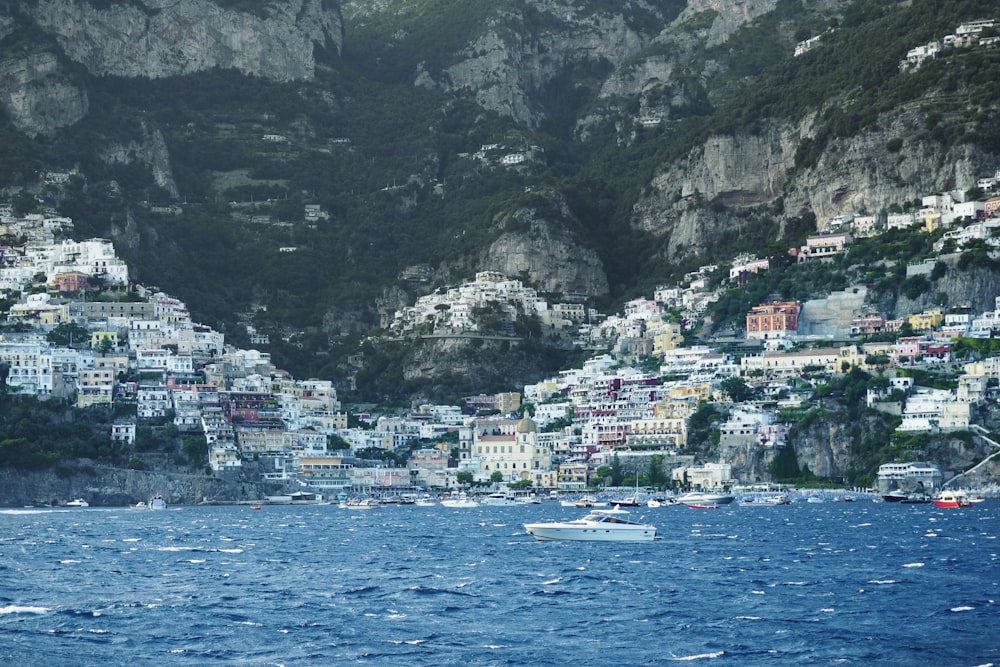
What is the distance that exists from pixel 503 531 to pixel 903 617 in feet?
146

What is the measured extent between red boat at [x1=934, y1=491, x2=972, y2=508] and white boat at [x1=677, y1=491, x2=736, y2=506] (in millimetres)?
15185

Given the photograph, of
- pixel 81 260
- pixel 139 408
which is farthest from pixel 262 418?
pixel 81 260

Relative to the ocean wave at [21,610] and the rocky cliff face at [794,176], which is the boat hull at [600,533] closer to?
the ocean wave at [21,610]

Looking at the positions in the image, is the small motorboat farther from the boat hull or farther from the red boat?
the boat hull

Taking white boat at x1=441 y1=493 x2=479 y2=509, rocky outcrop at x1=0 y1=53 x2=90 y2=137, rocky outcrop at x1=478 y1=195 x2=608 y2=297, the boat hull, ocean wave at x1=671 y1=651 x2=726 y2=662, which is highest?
rocky outcrop at x1=0 y1=53 x2=90 y2=137

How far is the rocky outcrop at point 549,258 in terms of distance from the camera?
7628 inches

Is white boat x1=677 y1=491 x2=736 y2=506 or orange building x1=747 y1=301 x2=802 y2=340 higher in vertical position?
orange building x1=747 y1=301 x2=802 y2=340

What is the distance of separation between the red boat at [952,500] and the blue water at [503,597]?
1567 centimetres

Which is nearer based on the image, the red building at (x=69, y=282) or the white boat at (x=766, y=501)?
the white boat at (x=766, y=501)

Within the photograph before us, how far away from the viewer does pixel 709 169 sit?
186 m

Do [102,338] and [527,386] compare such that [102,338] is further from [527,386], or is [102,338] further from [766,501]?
[766,501]

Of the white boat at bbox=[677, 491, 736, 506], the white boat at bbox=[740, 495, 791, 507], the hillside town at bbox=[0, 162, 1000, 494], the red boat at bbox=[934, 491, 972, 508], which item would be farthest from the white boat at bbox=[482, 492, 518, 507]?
the red boat at bbox=[934, 491, 972, 508]

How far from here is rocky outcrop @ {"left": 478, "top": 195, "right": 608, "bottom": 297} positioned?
636 feet

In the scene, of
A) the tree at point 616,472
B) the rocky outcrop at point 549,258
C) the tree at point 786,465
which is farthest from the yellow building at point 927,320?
the rocky outcrop at point 549,258
